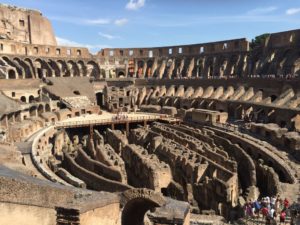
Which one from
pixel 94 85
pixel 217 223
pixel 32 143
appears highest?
pixel 94 85

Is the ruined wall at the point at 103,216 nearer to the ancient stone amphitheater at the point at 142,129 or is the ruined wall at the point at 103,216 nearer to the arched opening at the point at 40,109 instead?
the ancient stone amphitheater at the point at 142,129

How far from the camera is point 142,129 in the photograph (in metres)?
35.2

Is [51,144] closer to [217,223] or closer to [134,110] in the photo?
[134,110]

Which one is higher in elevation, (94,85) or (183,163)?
(94,85)

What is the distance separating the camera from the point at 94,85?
169ft

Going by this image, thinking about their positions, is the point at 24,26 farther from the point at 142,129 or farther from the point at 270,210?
the point at 270,210

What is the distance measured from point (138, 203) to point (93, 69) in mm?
48979

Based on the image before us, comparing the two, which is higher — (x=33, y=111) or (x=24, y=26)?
(x=24, y=26)

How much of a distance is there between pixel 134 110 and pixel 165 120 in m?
8.73

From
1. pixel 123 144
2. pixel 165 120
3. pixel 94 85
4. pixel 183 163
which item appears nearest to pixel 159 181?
pixel 183 163

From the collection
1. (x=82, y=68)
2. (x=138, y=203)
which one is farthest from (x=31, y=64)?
(x=138, y=203)

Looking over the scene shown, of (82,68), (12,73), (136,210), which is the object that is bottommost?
(136,210)

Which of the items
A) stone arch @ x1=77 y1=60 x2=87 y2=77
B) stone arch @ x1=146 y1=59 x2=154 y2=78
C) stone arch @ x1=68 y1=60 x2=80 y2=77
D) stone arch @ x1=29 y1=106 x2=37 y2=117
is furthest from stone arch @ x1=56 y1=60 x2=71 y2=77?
stone arch @ x1=29 y1=106 x2=37 y2=117

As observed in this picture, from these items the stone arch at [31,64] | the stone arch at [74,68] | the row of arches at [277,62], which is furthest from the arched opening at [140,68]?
the row of arches at [277,62]
